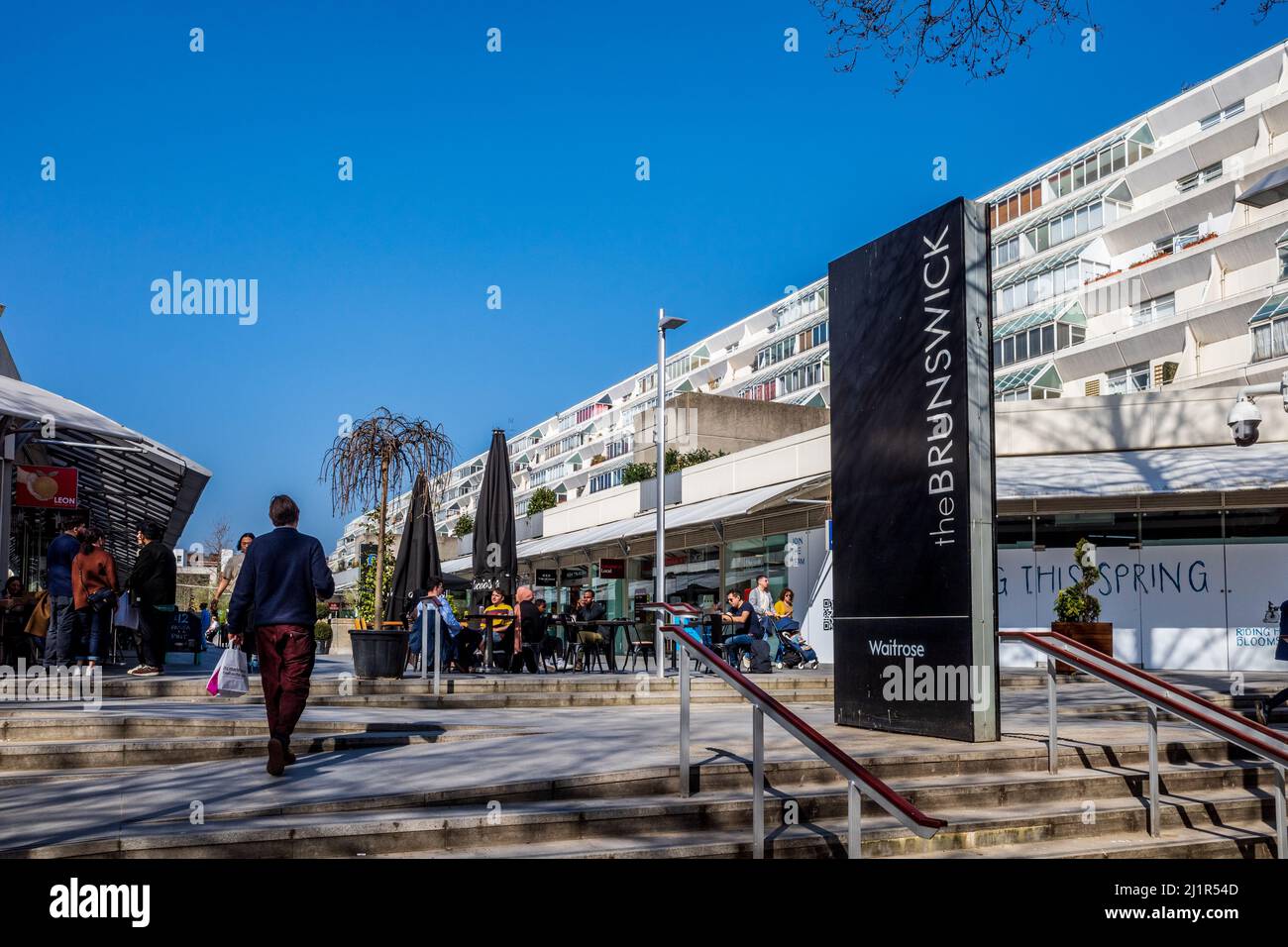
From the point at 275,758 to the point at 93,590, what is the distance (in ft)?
19.2

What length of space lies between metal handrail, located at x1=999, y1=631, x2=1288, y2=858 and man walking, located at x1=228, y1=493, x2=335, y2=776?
4.72 meters

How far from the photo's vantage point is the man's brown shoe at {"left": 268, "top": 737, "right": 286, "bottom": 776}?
654cm

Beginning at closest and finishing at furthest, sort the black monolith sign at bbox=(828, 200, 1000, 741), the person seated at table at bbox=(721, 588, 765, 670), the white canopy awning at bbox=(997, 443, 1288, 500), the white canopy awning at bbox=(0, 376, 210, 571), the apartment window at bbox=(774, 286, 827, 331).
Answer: the black monolith sign at bbox=(828, 200, 1000, 741) < the white canopy awning at bbox=(0, 376, 210, 571) < the person seated at table at bbox=(721, 588, 765, 670) < the white canopy awning at bbox=(997, 443, 1288, 500) < the apartment window at bbox=(774, 286, 827, 331)

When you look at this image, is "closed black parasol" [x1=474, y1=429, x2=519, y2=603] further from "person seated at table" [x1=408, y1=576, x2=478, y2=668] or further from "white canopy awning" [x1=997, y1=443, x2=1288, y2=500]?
"white canopy awning" [x1=997, y1=443, x2=1288, y2=500]

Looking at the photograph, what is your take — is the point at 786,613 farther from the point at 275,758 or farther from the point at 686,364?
the point at 686,364

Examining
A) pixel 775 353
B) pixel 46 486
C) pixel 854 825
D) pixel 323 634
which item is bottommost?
pixel 323 634

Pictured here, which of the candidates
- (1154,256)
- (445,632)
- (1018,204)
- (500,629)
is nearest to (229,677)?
(445,632)

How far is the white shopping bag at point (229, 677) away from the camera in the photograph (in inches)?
307

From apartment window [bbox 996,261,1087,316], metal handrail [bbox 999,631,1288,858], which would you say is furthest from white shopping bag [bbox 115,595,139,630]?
apartment window [bbox 996,261,1087,316]

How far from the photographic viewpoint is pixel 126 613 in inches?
503

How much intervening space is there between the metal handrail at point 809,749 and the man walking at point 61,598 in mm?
7628

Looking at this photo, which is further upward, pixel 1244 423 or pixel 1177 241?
pixel 1177 241

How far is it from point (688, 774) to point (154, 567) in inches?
298

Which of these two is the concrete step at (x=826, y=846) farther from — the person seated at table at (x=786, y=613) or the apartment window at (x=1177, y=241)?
the apartment window at (x=1177, y=241)
